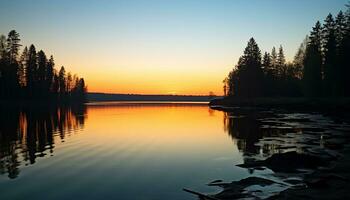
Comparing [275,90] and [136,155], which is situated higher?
[275,90]

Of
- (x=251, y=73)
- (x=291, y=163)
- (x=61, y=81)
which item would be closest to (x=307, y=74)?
(x=251, y=73)

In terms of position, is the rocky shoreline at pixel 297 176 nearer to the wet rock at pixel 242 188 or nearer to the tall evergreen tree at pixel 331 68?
the wet rock at pixel 242 188

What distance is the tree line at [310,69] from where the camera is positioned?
A: 72812 mm

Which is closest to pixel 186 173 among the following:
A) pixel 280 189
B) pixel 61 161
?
pixel 280 189

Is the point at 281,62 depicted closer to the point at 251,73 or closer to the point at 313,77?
the point at 251,73

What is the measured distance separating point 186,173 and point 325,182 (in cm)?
859

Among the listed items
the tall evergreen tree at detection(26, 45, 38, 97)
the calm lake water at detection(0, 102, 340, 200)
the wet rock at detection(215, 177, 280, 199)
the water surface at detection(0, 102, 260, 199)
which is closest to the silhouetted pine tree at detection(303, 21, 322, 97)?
the calm lake water at detection(0, 102, 340, 200)

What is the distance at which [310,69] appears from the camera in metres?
83.1

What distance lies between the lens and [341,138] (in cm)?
3419

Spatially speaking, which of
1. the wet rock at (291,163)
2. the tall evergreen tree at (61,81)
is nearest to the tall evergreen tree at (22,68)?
the tall evergreen tree at (61,81)

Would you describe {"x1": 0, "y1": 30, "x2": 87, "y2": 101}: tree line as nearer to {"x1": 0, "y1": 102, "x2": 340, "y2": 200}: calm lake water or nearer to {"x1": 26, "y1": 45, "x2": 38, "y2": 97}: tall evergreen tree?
{"x1": 26, "y1": 45, "x2": 38, "y2": 97}: tall evergreen tree

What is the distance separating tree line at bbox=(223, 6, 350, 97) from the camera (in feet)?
239

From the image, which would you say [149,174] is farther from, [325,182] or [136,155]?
[325,182]

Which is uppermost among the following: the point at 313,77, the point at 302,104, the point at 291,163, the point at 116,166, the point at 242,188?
the point at 313,77
